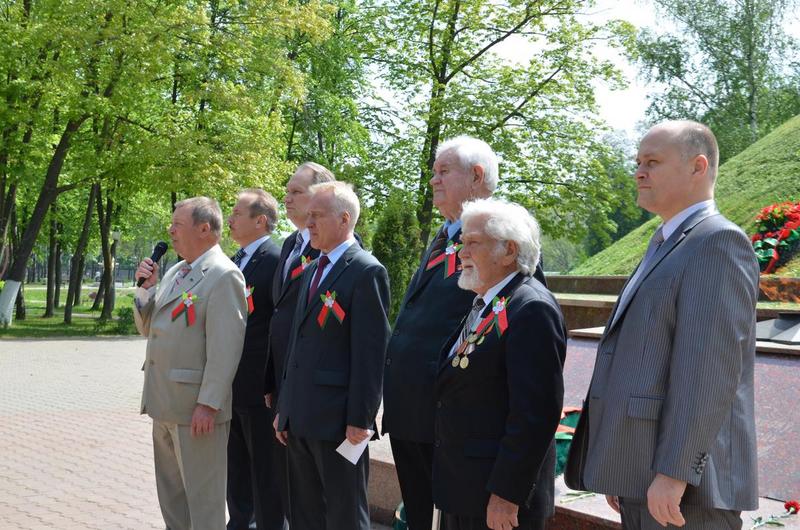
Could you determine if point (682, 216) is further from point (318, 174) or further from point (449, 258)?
point (318, 174)

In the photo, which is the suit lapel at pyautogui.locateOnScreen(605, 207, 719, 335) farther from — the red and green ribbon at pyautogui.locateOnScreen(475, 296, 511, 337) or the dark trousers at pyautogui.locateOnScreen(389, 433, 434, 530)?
the dark trousers at pyautogui.locateOnScreen(389, 433, 434, 530)

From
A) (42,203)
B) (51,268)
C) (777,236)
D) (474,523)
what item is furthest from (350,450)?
(51,268)

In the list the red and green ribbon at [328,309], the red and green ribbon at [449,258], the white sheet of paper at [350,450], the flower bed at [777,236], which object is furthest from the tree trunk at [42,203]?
the red and green ribbon at [449,258]

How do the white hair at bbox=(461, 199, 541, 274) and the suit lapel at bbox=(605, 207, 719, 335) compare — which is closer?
the suit lapel at bbox=(605, 207, 719, 335)

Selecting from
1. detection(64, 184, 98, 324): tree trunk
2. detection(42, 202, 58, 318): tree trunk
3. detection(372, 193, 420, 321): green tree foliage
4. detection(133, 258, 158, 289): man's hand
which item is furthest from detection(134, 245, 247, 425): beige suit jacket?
detection(42, 202, 58, 318): tree trunk

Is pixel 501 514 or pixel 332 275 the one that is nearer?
pixel 501 514

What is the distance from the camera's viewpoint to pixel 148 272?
4840 mm

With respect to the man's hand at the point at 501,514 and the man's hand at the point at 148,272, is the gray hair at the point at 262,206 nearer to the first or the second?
the man's hand at the point at 148,272

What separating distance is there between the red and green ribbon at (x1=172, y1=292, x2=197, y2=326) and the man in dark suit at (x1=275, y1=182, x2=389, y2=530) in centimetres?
74

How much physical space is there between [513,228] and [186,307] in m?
2.26

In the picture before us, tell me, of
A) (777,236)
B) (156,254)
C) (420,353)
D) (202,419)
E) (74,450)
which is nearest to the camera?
(420,353)

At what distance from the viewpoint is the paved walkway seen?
19.4 feet

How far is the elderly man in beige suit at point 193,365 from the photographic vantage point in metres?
4.69

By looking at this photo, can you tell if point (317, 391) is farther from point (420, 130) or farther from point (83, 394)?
point (420, 130)
